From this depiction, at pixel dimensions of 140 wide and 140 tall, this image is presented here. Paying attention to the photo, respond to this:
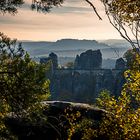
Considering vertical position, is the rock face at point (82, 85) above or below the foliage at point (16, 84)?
below

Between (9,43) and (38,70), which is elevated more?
(9,43)

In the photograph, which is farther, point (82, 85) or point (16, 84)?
point (82, 85)

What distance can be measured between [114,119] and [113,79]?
15506cm

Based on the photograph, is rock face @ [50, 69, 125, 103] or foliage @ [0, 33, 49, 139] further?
rock face @ [50, 69, 125, 103]

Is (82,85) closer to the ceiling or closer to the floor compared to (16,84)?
closer to the floor

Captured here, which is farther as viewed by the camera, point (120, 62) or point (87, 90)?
point (120, 62)

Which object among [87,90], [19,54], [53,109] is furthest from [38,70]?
[87,90]

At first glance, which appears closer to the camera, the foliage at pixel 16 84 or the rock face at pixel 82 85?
the foliage at pixel 16 84

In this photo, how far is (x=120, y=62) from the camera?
186375 millimetres

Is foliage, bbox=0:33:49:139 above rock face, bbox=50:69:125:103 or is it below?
above

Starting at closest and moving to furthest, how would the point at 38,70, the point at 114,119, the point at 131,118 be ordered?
the point at 131,118 → the point at 114,119 → the point at 38,70

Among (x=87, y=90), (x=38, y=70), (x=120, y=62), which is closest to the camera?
(x=38, y=70)

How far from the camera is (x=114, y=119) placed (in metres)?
20.8

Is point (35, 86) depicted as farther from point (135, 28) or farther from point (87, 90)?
point (87, 90)
